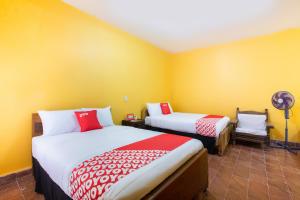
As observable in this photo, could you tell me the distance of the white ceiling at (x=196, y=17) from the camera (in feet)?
8.16

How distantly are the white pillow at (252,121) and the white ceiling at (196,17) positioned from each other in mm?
1979

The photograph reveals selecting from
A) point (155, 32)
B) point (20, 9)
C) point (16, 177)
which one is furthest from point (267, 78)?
point (16, 177)

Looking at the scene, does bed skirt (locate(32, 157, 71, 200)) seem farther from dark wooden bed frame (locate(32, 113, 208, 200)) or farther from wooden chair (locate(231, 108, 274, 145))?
wooden chair (locate(231, 108, 274, 145))

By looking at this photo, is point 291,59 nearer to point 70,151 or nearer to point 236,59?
point 236,59

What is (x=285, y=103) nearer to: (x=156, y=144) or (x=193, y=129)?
(x=193, y=129)

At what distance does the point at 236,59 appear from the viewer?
4.09m

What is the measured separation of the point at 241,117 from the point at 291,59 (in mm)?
1660

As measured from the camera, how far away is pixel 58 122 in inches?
84.6

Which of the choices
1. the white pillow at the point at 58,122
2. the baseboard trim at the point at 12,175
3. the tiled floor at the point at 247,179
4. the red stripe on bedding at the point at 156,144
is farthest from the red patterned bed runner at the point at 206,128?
the baseboard trim at the point at 12,175

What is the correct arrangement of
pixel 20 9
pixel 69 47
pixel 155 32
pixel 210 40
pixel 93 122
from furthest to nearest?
pixel 210 40
pixel 155 32
pixel 69 47
pixel 93 122
pixel 20 9

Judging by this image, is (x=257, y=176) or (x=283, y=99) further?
(x=283, y=99)

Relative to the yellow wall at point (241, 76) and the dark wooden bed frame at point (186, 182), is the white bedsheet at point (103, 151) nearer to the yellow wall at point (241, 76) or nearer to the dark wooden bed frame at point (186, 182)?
the dark wooden bed frame at point (186, 182)

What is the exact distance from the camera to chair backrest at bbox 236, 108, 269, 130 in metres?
3.56

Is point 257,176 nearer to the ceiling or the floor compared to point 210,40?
nearer to the floor
